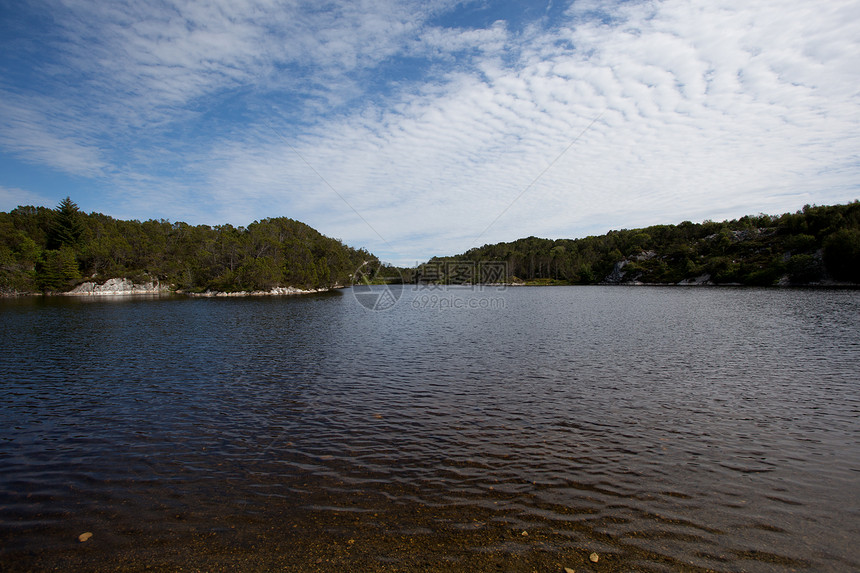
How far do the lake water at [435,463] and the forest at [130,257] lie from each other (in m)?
125

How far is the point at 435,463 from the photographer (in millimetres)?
12141

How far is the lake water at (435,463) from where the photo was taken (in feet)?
26.3

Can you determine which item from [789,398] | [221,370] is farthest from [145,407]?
[789,398]

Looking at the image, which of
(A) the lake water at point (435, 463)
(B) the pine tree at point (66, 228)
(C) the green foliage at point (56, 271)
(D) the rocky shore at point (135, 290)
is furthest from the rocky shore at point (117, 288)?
(A) the lake water at point (435, 463)

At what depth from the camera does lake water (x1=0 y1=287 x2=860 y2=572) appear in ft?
26.3

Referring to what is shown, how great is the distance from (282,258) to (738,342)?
155m

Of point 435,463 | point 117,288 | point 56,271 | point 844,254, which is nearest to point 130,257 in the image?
point 117,288

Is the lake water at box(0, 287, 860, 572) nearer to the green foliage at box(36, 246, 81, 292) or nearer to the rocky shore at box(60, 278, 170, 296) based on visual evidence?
the green foliage at box(36, 246, 81, 292)

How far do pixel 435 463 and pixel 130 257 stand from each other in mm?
180821

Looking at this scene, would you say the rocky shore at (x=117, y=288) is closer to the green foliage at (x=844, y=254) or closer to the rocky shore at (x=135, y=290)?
the rocky shore at (x=135, y=290)

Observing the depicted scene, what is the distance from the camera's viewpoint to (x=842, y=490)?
10164 millimetres

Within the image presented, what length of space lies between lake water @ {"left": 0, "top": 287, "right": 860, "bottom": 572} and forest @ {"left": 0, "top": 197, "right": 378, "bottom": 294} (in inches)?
4907

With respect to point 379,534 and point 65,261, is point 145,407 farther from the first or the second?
point 65,261

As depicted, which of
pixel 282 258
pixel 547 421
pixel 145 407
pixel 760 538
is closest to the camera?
pixel 760 538
